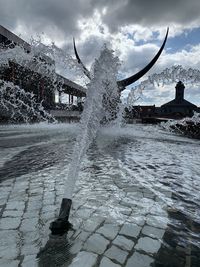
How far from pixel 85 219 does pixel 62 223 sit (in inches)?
17.6

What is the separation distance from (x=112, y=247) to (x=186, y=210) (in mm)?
1691

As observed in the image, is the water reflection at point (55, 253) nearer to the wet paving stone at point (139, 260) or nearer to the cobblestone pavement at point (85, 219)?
the cobblestone pavement at point (85, 219)

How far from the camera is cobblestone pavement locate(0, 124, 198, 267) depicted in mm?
3287

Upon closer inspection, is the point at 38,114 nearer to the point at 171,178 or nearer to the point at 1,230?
the point at 171,178

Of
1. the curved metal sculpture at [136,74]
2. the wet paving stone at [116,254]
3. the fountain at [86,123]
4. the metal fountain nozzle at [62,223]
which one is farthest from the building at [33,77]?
the wet paving stone at [116,254]

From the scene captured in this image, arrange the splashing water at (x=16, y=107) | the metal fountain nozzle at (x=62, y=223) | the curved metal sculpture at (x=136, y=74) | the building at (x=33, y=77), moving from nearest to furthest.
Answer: the metal fountain nozzle at (x=62, y=223) < the curved metal sculpture at (x=136, y=74) < the building at (x=33, y=77) < the splashing water at (x=16, y=107)

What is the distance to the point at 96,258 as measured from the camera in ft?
10.7

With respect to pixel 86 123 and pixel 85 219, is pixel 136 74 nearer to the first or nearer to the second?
pixel 86 123

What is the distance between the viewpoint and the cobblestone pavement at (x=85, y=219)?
3287 mm

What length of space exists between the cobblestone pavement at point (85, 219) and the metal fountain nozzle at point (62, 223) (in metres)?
0.09

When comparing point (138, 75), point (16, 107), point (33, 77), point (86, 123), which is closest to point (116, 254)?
point (86, 123)

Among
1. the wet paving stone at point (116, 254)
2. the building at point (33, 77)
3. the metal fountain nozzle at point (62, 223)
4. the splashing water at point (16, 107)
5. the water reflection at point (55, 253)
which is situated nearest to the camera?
the water reflection at point (55, 253)

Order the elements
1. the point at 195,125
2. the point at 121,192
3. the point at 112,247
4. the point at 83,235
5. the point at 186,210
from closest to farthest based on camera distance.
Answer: the point at 112,247 < the point at 83,235 < the point at 186,210 < the point at 121,192 < the point at 195,125

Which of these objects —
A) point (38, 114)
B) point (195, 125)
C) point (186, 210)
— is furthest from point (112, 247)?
point (38, 114)
